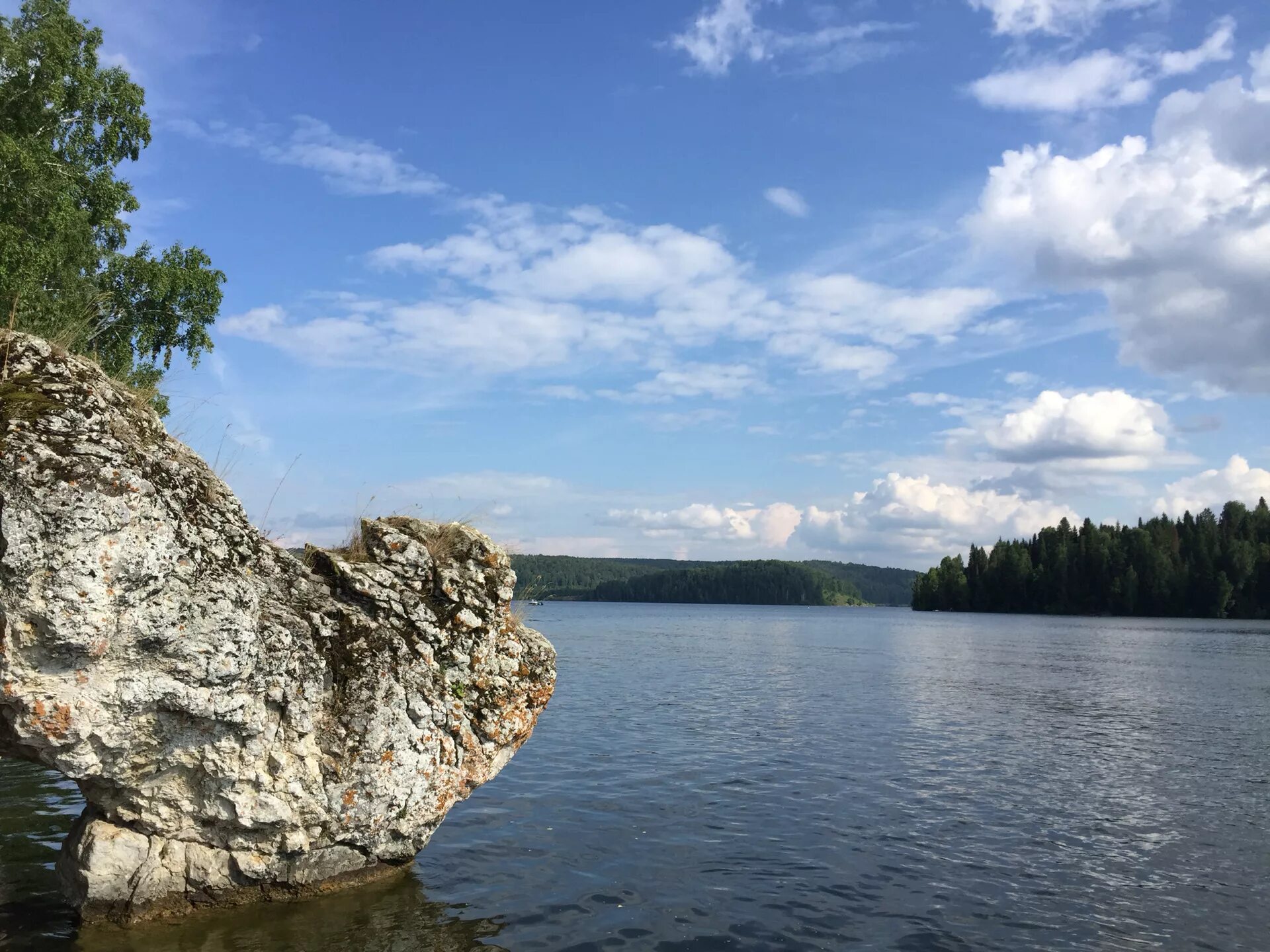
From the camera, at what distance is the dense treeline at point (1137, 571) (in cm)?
13250

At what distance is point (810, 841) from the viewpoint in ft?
45.3

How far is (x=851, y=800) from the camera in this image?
16.5 m

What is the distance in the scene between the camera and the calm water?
10.0 metres

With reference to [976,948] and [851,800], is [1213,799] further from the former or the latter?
[976,948]

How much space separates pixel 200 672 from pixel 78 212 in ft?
68.5

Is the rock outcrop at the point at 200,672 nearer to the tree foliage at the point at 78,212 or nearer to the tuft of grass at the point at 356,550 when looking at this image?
the tuft of grass at the point at 356,550

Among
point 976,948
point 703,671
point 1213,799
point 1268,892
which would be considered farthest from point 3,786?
point 703,671

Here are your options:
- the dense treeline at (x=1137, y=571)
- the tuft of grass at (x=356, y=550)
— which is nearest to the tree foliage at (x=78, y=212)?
the tuft of grass at (x=356, y=550)

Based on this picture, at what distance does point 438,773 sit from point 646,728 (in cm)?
1421

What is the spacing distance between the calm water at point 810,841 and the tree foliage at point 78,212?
40.8 ft

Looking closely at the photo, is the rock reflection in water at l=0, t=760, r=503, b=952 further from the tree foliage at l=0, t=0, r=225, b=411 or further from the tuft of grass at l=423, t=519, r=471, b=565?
the tree foliage at l=0, t=0, r=225, b=411

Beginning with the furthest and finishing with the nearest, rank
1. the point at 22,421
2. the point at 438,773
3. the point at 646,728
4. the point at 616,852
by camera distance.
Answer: the point at 646,728, the point at 616,852, the point at 438,773, the point at 22,421

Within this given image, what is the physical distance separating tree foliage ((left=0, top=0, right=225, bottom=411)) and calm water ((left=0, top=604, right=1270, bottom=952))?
1245cm

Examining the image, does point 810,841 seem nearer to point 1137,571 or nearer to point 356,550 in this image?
point 356,550
